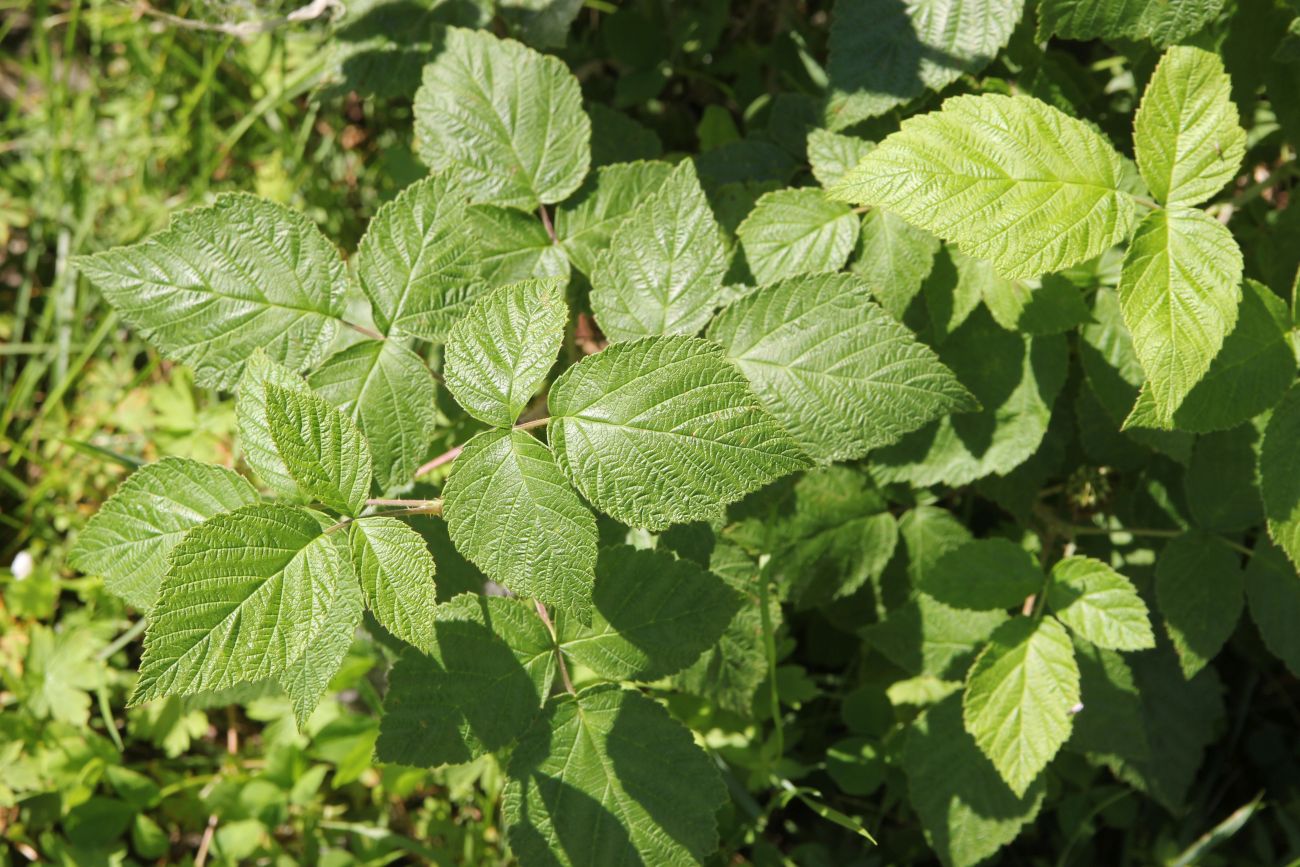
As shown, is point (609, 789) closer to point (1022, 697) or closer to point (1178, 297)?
point (1022, 697)

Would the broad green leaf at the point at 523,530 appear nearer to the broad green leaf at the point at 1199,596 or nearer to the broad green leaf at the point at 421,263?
the broad green leaf at the point at 421,263

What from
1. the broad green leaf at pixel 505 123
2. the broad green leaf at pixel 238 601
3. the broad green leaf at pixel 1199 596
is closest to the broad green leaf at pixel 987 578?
the broad green leaf at pixel 1199 596

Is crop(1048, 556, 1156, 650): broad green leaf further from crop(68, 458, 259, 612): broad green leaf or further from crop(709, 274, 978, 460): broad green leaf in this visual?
crop(68, 458, 259, 612): broad green leaf

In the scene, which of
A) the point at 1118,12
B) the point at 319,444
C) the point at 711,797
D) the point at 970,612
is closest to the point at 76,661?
the point at 319,444

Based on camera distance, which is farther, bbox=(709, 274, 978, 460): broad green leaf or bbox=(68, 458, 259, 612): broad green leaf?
bbox=(709, 274, 978, 460): broad green leaf

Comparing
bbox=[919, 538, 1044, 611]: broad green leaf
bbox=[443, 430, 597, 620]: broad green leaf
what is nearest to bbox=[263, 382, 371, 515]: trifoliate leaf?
bbox=[443, 430, 597, 620]: broad green leaf
